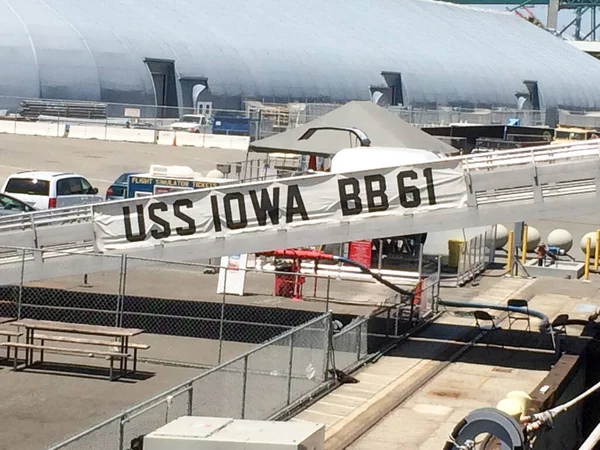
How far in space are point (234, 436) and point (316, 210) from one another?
1041cm

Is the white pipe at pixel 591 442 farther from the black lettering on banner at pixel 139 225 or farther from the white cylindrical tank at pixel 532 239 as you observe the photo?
the white cylindrical tank at pixel 532 239

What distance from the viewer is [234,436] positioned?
10688mm

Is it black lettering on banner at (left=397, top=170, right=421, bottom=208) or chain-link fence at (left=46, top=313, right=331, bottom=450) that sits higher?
black lettering on banner at (left=397, top=170, right=421, bottom=208)

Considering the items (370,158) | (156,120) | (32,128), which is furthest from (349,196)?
(156,120)

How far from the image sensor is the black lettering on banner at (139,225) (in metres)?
21.2

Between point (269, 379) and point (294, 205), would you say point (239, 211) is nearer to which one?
point (294, 205)

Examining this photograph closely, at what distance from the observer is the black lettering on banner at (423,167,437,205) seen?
67.5 ft

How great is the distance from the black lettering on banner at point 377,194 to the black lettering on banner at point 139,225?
401 centimetres

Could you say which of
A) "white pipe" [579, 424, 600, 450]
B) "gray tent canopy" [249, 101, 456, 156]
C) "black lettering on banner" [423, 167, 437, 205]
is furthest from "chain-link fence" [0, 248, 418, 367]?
"white pipe" [579, 424, 600, 450]

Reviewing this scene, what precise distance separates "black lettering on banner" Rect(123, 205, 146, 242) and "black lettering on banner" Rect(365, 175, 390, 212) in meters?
4.01

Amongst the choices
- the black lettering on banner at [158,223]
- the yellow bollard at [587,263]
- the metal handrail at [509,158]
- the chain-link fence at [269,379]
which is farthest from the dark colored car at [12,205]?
the yellow bollard at [587,263]

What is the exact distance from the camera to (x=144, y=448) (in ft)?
35.4

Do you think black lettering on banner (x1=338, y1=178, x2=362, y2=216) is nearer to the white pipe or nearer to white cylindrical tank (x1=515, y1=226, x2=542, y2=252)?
the white pipe

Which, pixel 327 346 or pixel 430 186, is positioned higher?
pixel 430 186
